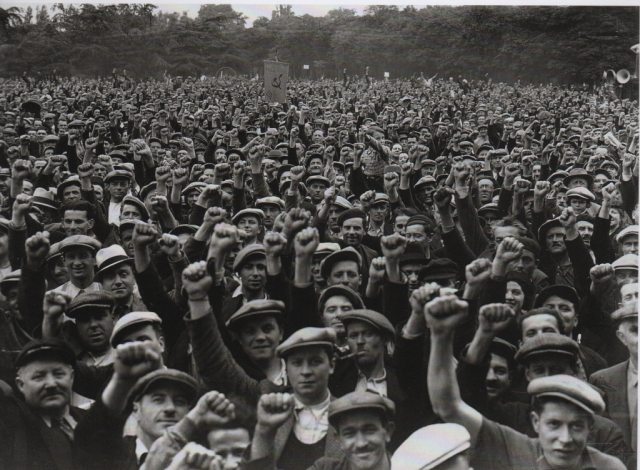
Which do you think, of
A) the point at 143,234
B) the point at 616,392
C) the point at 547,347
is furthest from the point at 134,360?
the point at 616,392

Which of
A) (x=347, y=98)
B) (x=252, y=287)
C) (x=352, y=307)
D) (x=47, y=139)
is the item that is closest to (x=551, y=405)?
(x=352, y=307)

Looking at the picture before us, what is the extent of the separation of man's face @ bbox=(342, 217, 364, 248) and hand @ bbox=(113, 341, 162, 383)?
2.46 meters

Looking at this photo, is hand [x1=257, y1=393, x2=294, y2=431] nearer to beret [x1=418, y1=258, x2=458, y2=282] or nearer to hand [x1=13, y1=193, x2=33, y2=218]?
beret [x1=418, y1=258, x2=458, y2=282]

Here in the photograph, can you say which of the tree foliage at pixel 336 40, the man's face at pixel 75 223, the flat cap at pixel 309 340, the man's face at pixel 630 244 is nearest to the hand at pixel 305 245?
the flat cap at pixel 309 340

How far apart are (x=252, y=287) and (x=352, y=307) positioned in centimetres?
76

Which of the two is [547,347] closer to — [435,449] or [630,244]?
[435,449]

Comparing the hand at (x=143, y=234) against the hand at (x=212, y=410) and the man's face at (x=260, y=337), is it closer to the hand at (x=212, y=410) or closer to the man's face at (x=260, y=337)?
the man's face at (x=260, y=337)

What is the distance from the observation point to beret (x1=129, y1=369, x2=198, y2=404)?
2773 mm

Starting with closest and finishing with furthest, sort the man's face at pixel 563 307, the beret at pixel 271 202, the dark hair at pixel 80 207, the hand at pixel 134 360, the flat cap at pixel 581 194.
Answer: the hand at pixel 134 360, the man's face at pixel 563 307, the dark hair at pixel 80 207, the beret at pixel 271 202, the flat cap at pixel 581 194

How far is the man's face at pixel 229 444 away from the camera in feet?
8.80

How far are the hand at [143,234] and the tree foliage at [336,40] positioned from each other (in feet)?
12.9

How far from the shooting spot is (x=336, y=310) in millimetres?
3510

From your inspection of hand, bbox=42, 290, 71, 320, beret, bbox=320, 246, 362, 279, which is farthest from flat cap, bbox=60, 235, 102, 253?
beret, bbox=320, 246, 362, 279

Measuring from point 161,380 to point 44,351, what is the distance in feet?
2.08
